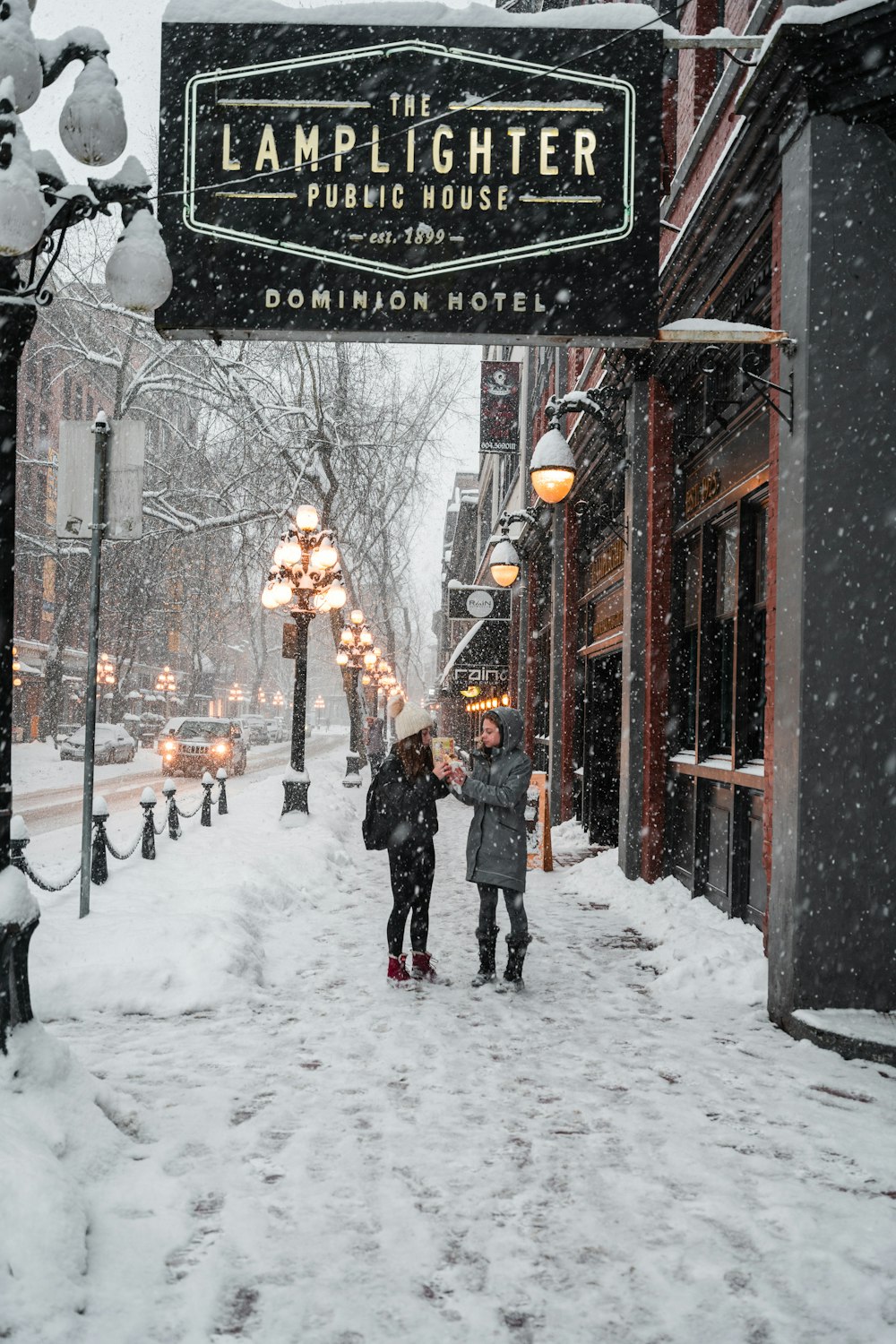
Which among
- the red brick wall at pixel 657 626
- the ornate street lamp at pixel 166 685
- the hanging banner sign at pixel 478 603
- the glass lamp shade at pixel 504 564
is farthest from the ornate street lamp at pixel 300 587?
the ornate street lamp at pixel 166 685

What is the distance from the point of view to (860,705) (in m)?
5.78

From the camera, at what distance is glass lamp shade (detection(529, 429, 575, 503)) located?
10.1 m

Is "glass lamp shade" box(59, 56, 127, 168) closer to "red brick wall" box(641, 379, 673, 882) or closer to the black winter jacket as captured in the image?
the black winter jacket

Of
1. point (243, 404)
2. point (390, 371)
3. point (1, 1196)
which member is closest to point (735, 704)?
point (1, 1196)

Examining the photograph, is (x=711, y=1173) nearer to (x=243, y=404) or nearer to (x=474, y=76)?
(x=474, y=76)

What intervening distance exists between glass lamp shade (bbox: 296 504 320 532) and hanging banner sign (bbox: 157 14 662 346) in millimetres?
9722

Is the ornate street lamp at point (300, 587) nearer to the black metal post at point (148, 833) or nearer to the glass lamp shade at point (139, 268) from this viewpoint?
the black metal post at point (148, 833)

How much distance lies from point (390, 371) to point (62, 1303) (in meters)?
24.9

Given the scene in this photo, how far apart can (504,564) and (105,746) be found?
23845 mm

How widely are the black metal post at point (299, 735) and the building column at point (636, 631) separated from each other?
5488 millimetres

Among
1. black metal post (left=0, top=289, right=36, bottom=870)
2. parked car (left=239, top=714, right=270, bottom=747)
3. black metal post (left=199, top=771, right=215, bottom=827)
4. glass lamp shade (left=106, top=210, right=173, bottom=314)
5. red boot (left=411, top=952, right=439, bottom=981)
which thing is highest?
glass lamp shade (left=106, top=210, right=173, bottom=314)

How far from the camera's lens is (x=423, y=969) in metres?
7.14

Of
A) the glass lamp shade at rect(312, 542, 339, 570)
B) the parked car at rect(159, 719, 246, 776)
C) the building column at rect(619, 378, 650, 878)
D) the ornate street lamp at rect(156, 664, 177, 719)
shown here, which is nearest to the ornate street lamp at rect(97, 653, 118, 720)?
the ornate street lamp at rect(156, 664, 177, 719)

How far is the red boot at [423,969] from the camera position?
7.13 meters
